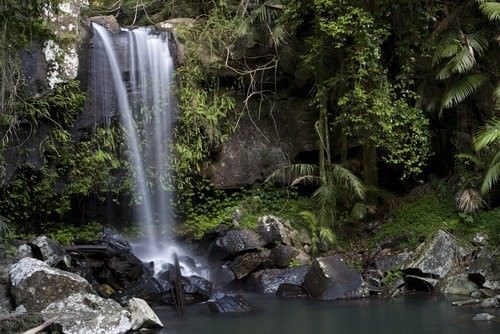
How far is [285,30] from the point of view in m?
12.9

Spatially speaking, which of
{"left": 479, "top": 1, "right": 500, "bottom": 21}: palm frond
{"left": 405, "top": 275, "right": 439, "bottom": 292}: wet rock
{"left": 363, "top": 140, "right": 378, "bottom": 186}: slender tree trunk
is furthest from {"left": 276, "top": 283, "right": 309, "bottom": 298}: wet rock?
{"left": 479, "top": 1, "right": 500, "bottom": 21}: palm frond

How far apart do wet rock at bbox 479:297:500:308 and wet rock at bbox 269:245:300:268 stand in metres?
3.65

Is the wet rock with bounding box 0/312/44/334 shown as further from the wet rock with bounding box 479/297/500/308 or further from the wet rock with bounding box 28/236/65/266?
the wet rock with bounding box 479/297/500/308

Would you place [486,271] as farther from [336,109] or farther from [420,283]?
[336,109]

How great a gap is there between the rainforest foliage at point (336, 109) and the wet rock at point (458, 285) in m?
1.61

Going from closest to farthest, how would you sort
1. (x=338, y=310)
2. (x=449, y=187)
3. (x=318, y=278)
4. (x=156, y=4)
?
1. (x=338, y=310)
2. (x=318, y=278)
3. (x=449, y=187)
4. (x=156, y=4)

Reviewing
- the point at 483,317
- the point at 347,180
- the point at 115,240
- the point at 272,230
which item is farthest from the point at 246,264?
the point at 483,317

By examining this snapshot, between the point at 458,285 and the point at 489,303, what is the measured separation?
3.48 ft

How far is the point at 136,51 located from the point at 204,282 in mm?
5564

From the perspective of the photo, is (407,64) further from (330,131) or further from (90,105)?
(90,105)

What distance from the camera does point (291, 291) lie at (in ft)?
33.9

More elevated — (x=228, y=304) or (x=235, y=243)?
(x=235, y=243)

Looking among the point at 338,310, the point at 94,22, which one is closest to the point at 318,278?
the point at 338,310

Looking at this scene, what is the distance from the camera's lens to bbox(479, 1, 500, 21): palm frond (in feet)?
35.6
